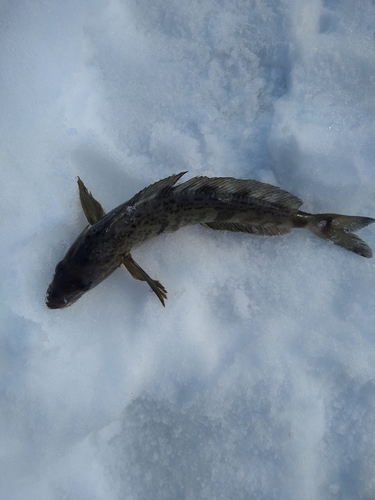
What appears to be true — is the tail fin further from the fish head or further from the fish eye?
the fish eye

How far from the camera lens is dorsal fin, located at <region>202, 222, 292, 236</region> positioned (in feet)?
12.8

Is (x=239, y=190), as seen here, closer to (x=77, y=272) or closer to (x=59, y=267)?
(x=77, y=272)

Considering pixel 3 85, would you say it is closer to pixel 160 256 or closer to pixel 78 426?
pixel 160 256

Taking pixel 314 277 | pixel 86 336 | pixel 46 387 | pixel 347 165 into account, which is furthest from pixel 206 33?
pixel 46 387

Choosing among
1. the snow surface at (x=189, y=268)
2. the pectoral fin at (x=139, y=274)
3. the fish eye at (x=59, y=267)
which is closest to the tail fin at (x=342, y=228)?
the snow surface at (x=189, y=268)

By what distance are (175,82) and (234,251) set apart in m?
1.73

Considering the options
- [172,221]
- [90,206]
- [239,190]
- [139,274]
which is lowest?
[139,274]

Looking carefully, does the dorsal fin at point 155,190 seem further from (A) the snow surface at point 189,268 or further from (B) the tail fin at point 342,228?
(B) the tail fin at point 342,228

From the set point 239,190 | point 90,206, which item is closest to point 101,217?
point 90,206

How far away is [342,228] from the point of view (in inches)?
153

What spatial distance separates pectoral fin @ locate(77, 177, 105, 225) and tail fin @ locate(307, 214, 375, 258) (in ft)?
6.29

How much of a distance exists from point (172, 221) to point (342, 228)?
158 cm

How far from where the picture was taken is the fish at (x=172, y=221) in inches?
141

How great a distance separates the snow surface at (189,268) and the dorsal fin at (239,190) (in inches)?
9.6
